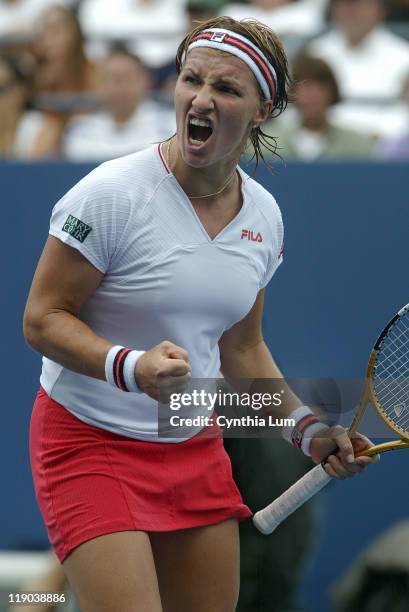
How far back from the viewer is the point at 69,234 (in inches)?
97.2

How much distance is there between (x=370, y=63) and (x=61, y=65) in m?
1.69

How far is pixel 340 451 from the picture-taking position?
2.73 m

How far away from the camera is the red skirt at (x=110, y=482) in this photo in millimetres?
2523

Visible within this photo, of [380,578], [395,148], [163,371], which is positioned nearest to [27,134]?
[395,148]

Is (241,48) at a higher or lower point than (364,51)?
lower

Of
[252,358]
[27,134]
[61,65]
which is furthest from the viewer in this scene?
[61,65]

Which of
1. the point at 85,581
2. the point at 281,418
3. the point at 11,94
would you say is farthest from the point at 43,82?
the point at 85,581

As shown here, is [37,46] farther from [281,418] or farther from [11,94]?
[281,418]

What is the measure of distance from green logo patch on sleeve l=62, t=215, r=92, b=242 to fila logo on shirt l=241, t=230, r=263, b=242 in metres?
0.43

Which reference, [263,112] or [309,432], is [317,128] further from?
[309,432]

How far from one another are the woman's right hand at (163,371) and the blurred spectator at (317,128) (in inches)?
119

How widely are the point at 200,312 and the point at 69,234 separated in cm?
36

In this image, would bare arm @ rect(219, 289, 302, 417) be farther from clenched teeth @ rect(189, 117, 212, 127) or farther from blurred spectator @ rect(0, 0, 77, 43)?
blurred spectator @ rect(0, 0, 77, 43)

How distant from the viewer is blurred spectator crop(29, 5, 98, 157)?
630 centimetres
